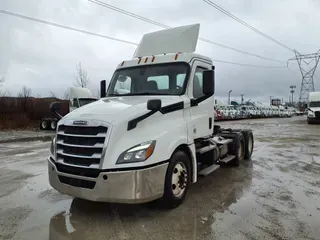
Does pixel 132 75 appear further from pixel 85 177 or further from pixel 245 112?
pixel 245 112

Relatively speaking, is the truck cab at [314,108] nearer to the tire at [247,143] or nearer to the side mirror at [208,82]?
the tire at [247,143]

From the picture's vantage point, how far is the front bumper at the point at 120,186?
3.78 m

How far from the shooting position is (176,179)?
4.56 metres

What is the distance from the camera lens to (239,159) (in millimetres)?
8102

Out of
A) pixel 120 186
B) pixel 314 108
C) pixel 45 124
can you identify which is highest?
pixel 120 186

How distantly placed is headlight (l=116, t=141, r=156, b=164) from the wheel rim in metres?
0.76

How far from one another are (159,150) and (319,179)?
463 cm

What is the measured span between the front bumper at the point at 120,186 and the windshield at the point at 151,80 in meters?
1.68

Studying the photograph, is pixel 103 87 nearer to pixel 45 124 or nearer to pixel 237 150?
pixel 237 150

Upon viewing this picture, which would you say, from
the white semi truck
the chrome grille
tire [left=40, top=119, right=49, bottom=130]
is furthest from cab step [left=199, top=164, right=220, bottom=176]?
tire [left=40, top=119, right=49, bottom=130]

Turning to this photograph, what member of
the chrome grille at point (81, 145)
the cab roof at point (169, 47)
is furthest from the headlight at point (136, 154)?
the cab roof at point (169, 47)

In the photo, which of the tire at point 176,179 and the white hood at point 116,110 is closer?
the white hood at point 116,110

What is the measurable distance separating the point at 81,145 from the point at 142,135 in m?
0.91

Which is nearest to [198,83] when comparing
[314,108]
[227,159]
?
[227,159]
